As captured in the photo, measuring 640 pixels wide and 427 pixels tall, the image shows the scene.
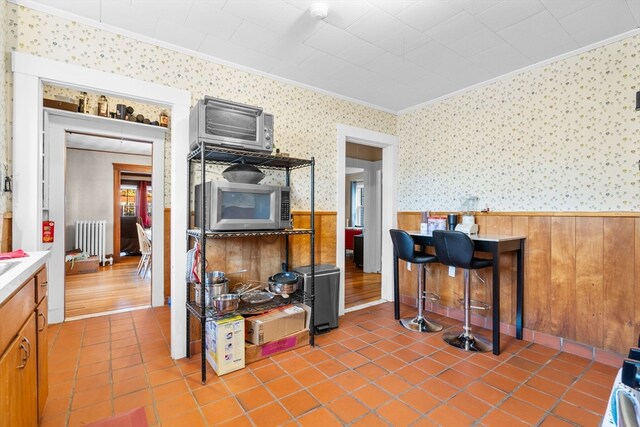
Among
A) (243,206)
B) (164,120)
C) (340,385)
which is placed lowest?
(340,385)

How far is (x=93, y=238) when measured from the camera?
6.16m

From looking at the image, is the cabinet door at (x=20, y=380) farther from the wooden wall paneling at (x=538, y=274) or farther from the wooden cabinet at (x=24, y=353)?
the wooden wall paneling at (x=538, y=274)

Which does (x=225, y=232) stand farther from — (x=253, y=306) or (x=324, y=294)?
(x=324, y=294)

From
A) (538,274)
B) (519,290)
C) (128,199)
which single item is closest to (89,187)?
(128,199)

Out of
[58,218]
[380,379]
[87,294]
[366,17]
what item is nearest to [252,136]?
[366,17]

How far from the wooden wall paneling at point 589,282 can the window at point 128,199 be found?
8963 millimetres

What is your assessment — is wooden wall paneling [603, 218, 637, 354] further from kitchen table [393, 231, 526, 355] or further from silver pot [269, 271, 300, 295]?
silver pot [269, 271, 300, 295]

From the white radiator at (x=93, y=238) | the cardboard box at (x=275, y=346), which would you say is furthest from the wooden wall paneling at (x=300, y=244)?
the white radiator at (x=93, y=238)

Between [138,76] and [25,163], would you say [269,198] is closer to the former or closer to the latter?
[138,76]

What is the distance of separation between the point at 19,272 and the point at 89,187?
6.40m

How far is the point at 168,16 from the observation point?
207 cm

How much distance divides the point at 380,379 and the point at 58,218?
370 centimetres

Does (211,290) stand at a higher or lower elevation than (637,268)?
lower

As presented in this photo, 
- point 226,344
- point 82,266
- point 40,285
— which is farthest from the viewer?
point 82,266
